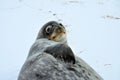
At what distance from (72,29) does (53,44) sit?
1.32 meters

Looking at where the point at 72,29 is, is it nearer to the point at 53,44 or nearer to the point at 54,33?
the point at 54,33

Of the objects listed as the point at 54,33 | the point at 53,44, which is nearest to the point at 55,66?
the point at 53,44

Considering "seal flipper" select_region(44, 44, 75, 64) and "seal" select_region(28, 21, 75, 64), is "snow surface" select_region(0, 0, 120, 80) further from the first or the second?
"seal flipper" select_region(44, 44, 75, 64)

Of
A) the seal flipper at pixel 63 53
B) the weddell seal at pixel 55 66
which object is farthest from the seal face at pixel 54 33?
the seal flipper at pixel 63 53

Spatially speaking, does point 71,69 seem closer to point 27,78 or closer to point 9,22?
point 27,78

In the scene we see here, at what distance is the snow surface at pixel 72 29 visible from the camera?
228 cm

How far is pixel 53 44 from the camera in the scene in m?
1.51

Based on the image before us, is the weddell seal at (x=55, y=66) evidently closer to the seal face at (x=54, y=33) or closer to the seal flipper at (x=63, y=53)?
the seal flipper at (x=63, y=53)

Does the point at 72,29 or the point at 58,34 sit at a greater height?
the point at 58,34

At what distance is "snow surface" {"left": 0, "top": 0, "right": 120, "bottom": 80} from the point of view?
228 cm

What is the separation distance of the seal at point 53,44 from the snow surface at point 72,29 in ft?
1.49

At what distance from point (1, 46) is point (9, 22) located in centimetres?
49

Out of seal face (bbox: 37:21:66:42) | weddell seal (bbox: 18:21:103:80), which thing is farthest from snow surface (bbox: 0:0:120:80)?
weddell seal (bbox: 18:21:103:80)

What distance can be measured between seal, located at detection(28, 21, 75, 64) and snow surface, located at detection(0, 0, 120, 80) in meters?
0.45
